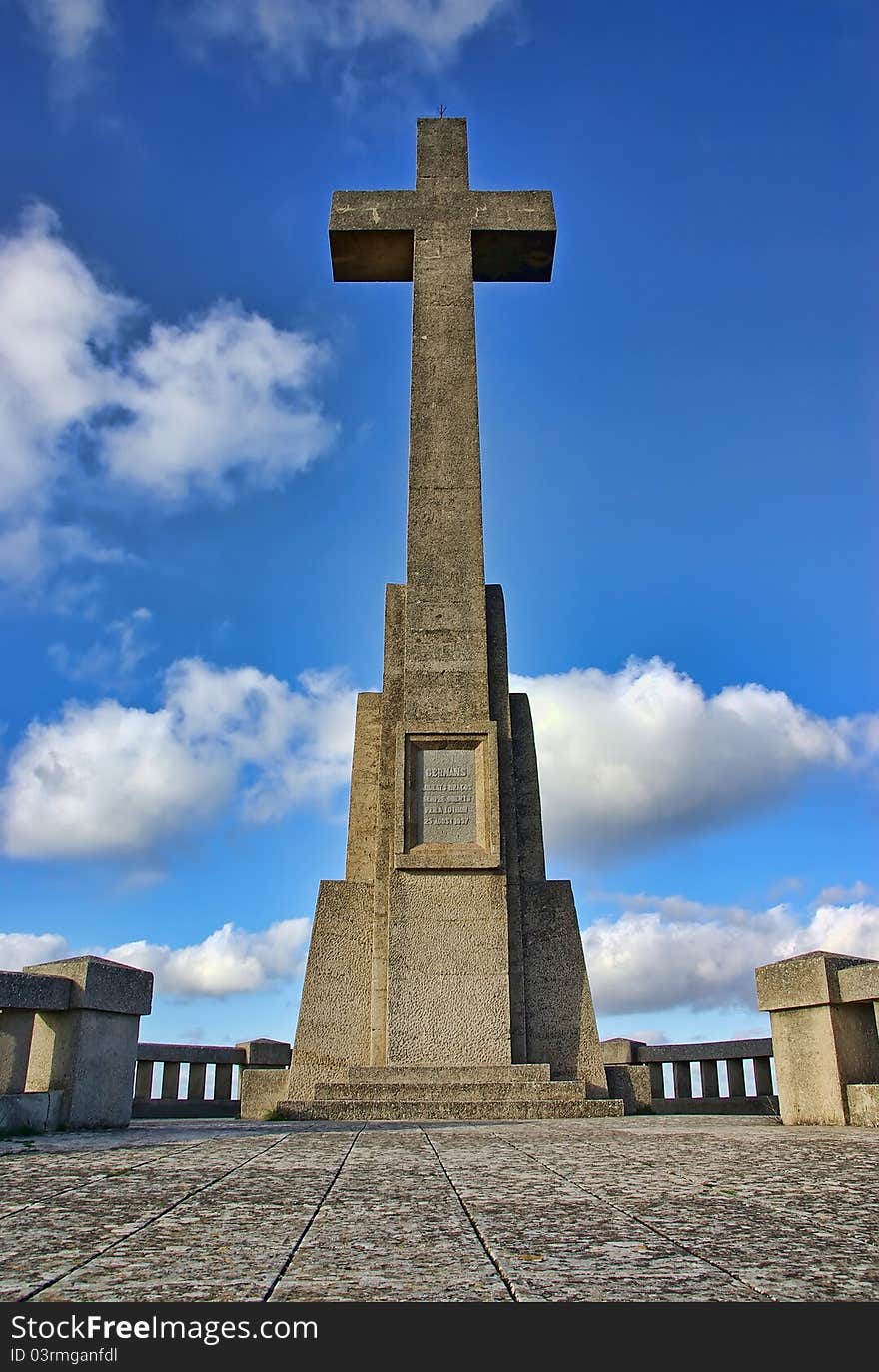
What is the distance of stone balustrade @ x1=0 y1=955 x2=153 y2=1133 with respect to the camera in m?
7.69

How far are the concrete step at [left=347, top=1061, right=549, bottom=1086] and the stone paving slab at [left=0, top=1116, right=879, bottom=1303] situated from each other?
4.05 meters

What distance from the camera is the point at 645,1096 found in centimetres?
1106

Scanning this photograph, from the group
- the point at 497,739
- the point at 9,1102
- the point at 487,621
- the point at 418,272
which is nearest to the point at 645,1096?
the point at 497,739

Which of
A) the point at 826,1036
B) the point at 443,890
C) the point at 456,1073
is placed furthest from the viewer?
the point at 443,890

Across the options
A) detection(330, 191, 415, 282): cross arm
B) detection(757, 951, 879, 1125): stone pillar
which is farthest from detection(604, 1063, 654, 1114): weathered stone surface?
detection(330, 191, 415, 282): cross arm

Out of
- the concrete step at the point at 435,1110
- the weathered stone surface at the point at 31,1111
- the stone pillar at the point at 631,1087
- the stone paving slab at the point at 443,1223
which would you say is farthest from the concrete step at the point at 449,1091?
the stone paving slab at the point at 443,1223

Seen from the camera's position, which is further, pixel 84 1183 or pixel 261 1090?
pixel 261 1090

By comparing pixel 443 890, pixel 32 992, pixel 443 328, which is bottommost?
pixel 32 992

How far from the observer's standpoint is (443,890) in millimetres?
11203

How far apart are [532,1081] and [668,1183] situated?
5857 mm

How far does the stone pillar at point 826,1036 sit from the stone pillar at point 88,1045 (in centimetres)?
573

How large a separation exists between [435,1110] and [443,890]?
2553 mm

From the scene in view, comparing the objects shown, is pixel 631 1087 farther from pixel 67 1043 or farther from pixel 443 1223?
pixel 443 1223

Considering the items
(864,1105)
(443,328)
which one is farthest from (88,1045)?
(443,328)
